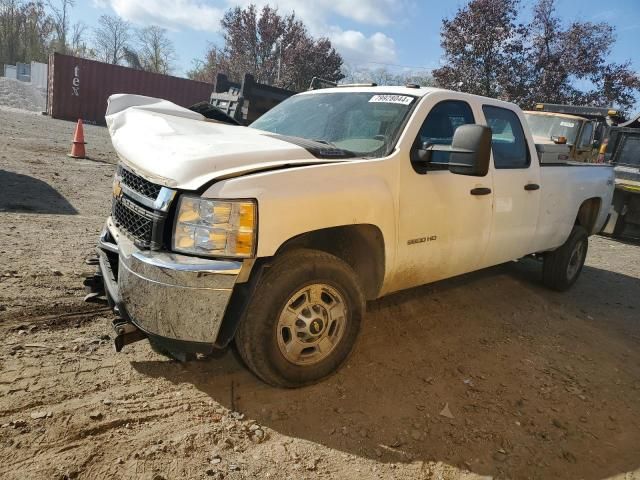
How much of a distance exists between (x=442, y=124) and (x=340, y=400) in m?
2.16

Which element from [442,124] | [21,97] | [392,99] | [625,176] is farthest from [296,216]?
[21,97]

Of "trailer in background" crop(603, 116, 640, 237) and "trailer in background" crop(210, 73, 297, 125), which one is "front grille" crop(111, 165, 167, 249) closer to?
"trailer in background" crop(210, 73, 297, 125)

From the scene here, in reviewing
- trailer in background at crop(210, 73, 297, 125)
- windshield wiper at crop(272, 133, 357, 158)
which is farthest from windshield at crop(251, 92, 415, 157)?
trailer in background at crop(210, 73, 297, 125)

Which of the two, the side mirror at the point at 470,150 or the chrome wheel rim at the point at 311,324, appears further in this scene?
the side mirror at the point at 470,150

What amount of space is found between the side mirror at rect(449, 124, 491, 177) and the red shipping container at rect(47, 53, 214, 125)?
2394cm

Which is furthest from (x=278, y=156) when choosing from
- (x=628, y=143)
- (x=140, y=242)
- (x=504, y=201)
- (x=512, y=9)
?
(x=512, y=9)

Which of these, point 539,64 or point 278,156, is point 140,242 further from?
point 539,64

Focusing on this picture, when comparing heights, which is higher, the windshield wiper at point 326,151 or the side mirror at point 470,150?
the side mirror at point 470,150

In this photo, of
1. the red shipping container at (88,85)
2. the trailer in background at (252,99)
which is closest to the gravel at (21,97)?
the red shipping container at (88,85)

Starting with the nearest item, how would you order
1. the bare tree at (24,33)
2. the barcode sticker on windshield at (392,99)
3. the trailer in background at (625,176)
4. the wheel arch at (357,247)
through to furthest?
the wheel arch at (357,247) → the barcode sticker on windshield at (392,99) → the trailer in background at (625,176) → the bare tree at (24,33)

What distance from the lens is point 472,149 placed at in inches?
120

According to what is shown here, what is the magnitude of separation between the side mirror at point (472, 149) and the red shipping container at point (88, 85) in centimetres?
2394

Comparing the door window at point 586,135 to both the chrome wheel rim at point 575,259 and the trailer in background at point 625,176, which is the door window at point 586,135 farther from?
the chrome wheel rim at point 575,259

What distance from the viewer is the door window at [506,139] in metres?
4.23
